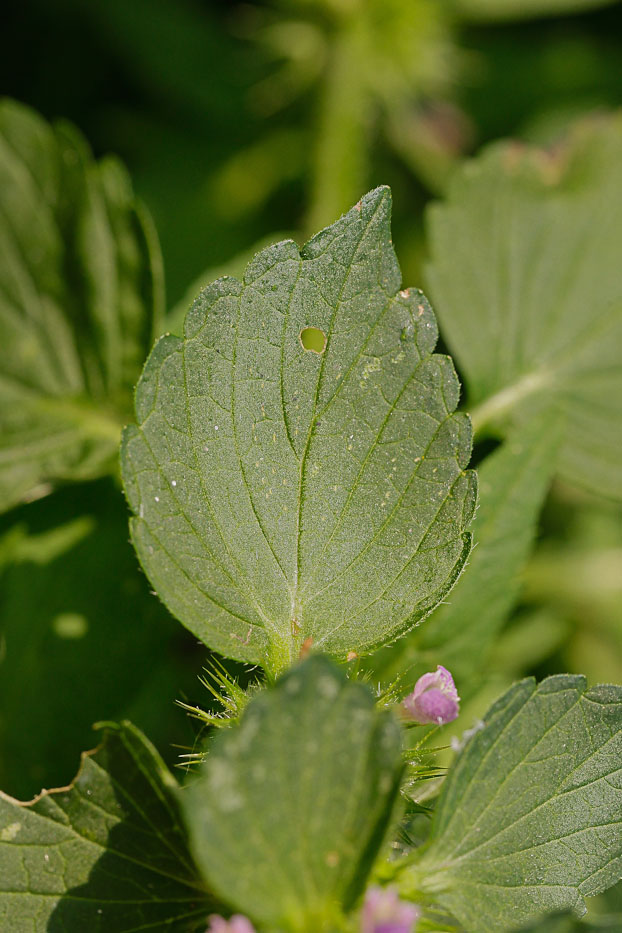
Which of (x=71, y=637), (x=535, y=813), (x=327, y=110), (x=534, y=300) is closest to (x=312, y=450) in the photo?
(x=535, y=813)

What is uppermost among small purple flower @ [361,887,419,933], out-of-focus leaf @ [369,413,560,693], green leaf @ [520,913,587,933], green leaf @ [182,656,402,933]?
green leaf @ [182,656,402,933]

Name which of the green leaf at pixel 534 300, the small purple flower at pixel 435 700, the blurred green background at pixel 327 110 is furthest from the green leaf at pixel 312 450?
the blurred green background at pixel 327 110

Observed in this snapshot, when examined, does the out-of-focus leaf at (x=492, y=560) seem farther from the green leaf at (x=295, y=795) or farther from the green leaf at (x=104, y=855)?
the green leaf at (x=295, y=795)

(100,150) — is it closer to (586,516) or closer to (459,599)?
(586,516)

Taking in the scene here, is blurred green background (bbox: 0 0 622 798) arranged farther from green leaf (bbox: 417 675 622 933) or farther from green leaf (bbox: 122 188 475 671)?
green leaf (bbox: 417 675 622 933)

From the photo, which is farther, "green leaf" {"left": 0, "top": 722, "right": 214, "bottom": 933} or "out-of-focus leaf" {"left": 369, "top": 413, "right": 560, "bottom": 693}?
"out-of-focus leaf" {"left": 369, "top": 413, "right": 560, "bottom": 693}

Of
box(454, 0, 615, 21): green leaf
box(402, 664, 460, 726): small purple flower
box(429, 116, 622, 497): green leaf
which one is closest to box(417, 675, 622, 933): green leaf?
box(402, 664, 460, 726): small purple flower

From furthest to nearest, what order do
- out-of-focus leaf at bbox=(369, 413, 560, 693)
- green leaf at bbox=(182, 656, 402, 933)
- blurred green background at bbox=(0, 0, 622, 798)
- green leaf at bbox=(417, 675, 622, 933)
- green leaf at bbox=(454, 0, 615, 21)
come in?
1. green leaf at bbox=(454, 0, 615, 21)
2. blurred green background at bbox=(0, 0, 622, 798)
3. out-of-focus leaf at bbox=(369, 413, 560, 693)
4. green leaf at bbox=(417, 675, 622, 933)
5. green leaf at bbox=(182, 656, 402, 933)
